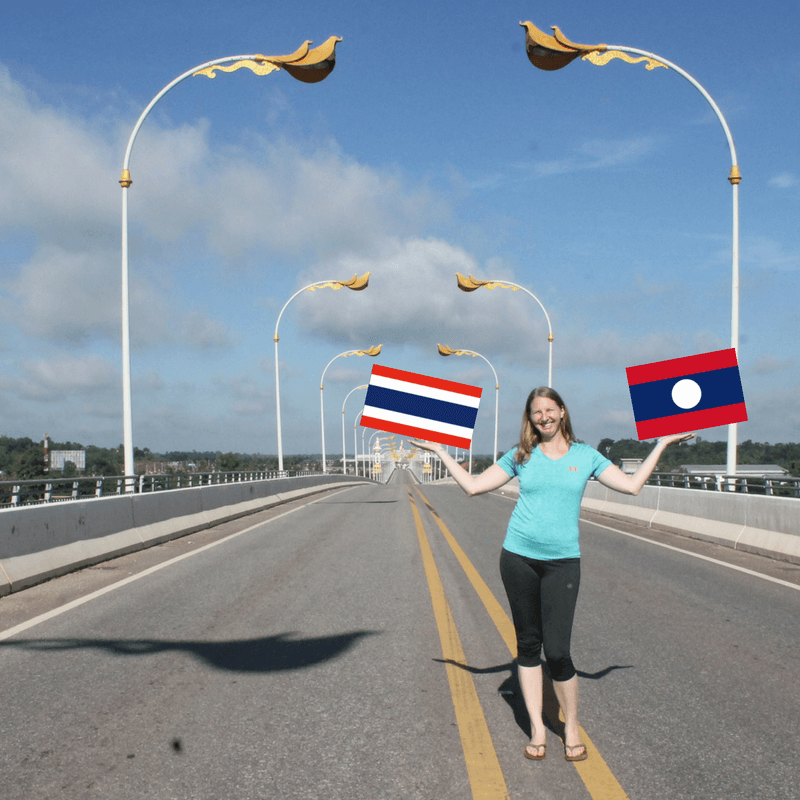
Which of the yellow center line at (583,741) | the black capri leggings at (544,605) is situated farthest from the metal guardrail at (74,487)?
the black capri leggings at (544,605)

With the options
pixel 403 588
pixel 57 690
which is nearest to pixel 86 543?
pixel 403 588

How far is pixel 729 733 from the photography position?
15.2ft

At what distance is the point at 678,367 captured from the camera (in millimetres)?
4980

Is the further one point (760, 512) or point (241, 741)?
point (760, 512)

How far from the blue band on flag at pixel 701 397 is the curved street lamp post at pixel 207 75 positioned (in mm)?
13834

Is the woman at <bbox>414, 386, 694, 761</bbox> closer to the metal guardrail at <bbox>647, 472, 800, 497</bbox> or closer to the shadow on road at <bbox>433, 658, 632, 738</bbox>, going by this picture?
the shadow on road at <bbox>433, 658, 632, 738</bbox>

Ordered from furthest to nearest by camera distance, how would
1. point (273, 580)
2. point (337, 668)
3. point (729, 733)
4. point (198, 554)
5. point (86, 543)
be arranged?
point (198, 554), point (86, 543), point (273, 580), point (337, 668), point (729, 733)

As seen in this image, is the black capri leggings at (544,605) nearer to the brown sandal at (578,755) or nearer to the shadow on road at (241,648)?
the brown sandal at (578,755)

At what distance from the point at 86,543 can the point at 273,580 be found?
3.21 meters

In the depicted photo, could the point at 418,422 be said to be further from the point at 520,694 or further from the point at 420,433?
the point at 520,694

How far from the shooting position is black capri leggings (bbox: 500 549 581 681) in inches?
167

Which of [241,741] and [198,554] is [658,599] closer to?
[241,741]

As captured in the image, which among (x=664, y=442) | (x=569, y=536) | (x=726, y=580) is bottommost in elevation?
(x=726, y=580)

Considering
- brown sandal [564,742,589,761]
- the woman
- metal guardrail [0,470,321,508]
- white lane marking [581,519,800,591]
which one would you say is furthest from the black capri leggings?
metal guardrail [0,470,321,508]
